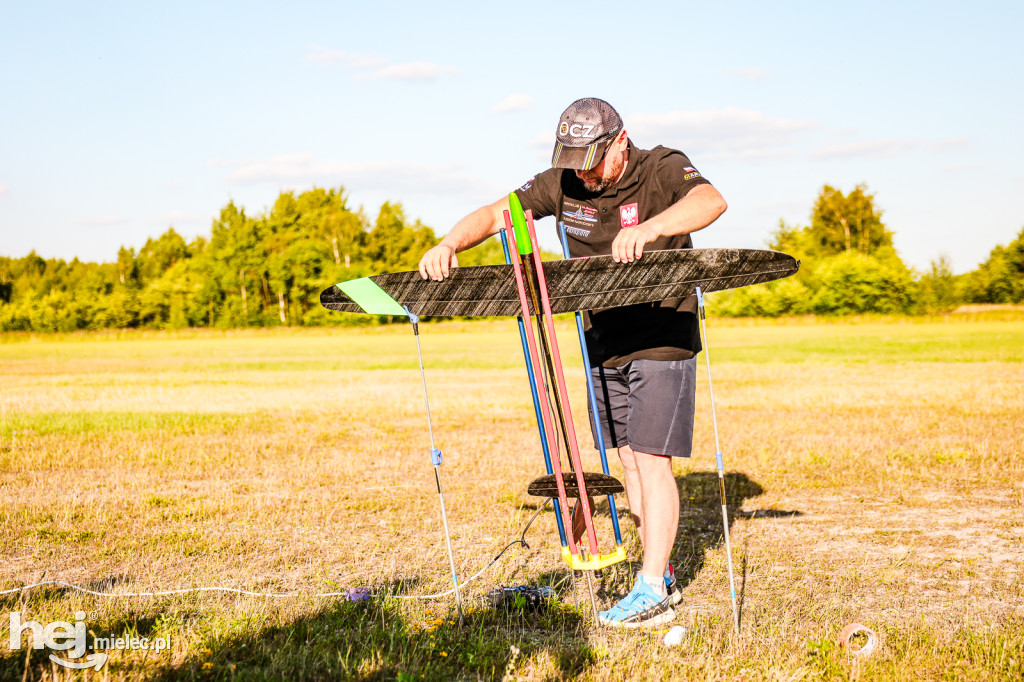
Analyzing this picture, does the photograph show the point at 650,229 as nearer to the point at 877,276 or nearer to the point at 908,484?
the point at 908,484

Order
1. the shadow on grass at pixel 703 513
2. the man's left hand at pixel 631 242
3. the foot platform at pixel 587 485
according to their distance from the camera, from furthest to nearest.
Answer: the shadow on grass at pixel 703 513, the foot platform at pixel 587 485, the man's left hand at pixel 631 242

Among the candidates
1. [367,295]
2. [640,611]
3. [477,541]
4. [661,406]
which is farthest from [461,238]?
[477,541]

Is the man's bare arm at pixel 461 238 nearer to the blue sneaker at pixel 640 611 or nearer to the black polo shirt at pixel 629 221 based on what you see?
the black polo shirt at pixel 629 221

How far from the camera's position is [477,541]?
19.6ft

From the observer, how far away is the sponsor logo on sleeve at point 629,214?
159 inches

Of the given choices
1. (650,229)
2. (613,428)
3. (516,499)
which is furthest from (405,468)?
(650,229)

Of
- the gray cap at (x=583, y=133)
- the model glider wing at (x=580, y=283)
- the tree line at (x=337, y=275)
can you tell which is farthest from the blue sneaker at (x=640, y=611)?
the tree line at (x=337, y=275)

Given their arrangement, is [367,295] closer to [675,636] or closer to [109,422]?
[675,636]

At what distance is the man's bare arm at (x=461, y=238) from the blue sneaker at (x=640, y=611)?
1810mm

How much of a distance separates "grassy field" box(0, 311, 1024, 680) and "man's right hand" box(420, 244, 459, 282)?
1662 millimetres

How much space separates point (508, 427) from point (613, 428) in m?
8.00

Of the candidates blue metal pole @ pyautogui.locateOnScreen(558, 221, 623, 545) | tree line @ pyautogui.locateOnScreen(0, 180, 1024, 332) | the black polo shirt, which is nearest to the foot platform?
blue metal pole @ pyautogui.locateOnScreen(558, 221, 623, 545)

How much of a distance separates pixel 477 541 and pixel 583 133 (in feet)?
10.9

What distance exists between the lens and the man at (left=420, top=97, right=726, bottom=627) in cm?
396
